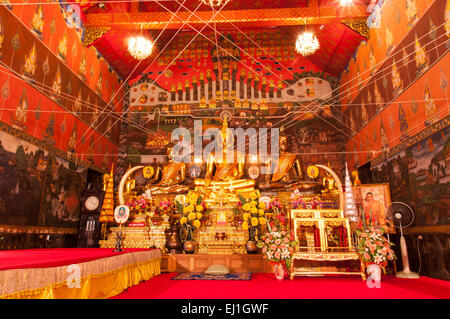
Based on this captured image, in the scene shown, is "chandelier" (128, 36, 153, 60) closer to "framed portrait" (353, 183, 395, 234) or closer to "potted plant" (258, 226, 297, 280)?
"potted plant" (258, 226, 297, 280)

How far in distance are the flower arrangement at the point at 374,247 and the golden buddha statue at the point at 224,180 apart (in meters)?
3.27

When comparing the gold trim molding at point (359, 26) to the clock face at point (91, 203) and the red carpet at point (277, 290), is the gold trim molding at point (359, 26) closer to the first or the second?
→ the red carpet at point (277, 290)

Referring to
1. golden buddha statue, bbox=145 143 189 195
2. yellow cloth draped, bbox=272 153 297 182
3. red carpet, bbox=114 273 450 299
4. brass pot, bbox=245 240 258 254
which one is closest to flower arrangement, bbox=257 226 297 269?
red carpet, bbox=114 273 450 299

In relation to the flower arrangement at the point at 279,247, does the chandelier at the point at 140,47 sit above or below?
above

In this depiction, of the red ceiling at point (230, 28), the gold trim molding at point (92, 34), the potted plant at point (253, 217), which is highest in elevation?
the red ceiling at point (230, 28)

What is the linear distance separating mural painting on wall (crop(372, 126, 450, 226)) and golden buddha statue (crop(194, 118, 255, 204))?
346cm

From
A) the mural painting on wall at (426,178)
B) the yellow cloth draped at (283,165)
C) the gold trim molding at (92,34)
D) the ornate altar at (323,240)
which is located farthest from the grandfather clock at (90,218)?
the mural painting on wall at (426,178)

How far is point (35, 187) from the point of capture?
5.52m

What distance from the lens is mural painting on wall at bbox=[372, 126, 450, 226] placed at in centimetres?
420

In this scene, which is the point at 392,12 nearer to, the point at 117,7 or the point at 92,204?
the point at 117,7

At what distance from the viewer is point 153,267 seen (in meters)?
4.42

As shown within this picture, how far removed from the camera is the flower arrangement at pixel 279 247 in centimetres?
409

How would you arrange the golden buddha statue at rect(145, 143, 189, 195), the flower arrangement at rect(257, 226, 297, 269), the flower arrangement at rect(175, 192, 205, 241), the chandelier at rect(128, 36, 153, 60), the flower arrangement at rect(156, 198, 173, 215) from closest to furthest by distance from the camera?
the flower arrangement at rect(257, 226, 297, 269), the flower arrangement at rect(175, 192, 205, 241), the flower arrangement at rect(156, 198, 173, 215), the chandelier at rect(128, 36, 153, 60), the golden buddha statue at rect(145, 143, 189, 195)

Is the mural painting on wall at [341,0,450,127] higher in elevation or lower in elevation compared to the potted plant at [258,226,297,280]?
higher
